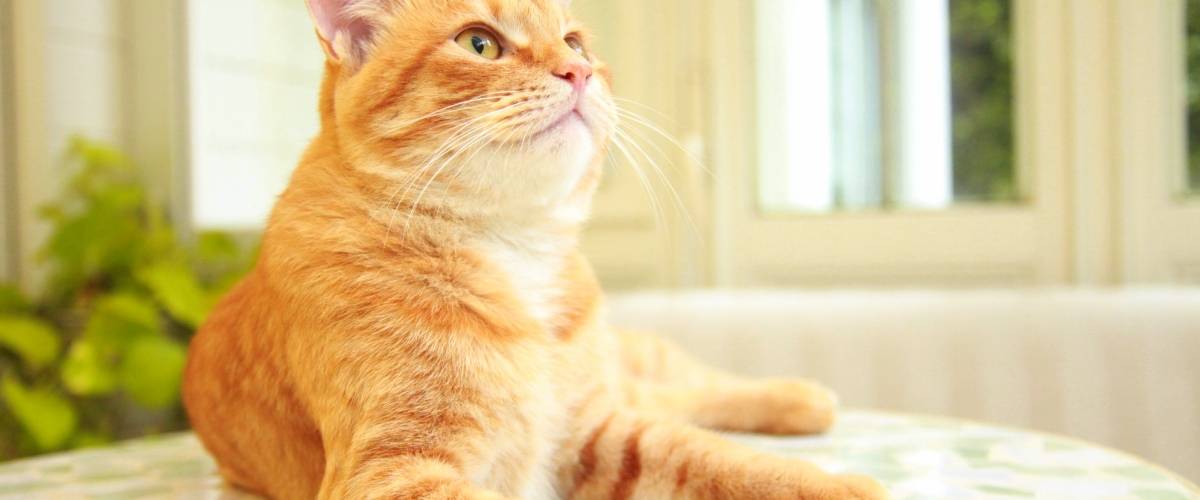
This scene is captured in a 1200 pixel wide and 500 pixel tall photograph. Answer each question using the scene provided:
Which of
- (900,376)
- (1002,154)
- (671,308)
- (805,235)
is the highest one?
(1002,154)

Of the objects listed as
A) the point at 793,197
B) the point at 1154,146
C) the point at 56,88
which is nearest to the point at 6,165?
the point at 56,88

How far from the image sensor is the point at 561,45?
868 mm

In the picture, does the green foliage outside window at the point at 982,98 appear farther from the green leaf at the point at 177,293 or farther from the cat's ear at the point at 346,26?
the green leaf at the point at 177,293

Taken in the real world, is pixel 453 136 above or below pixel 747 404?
above

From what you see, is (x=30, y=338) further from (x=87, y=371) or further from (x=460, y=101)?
(x=460, y=101)

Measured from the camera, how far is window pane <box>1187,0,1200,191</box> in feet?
6.55

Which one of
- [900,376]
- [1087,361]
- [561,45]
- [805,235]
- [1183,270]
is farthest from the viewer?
[805,235]

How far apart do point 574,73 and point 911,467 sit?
560 mm

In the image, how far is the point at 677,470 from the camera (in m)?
0.83

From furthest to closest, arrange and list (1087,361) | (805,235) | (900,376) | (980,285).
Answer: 1. (805,235)
2. (980,285)
3. (900,376)
4. (1087,361)

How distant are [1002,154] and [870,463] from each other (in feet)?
4.93

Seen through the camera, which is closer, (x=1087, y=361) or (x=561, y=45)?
(x=561, y=45)

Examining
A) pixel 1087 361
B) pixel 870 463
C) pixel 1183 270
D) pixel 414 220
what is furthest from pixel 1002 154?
pixel 414 220

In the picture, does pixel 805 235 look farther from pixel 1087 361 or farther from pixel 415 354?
pixel 415 354
